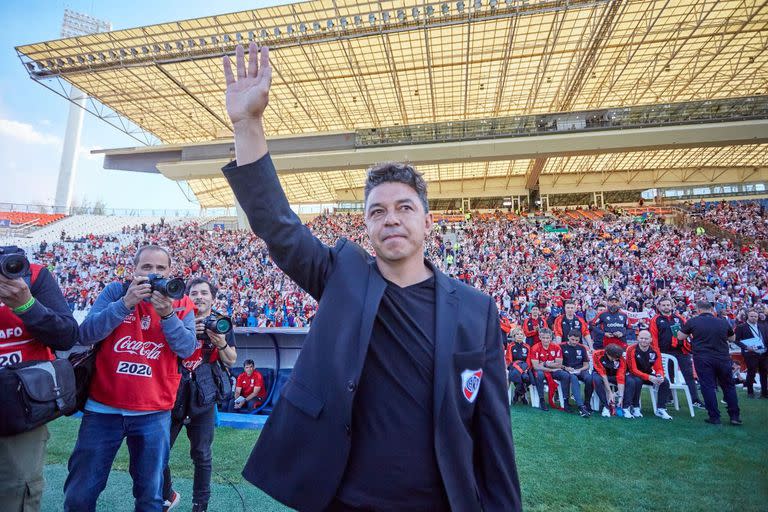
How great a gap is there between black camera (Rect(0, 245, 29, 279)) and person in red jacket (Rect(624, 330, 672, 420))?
704cm

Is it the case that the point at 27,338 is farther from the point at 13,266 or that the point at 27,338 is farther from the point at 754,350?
the point at 754,350

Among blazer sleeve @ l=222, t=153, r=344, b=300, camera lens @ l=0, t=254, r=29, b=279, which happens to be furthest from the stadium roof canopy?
blazer sleeve @ l=222, t=153, r=344, b=300

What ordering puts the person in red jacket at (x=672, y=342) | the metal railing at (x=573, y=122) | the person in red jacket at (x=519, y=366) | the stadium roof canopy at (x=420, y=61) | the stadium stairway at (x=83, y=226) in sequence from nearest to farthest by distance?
the person in red jacket at (x=672, y=342)
the person in red jacket at (x=519, y=366)
the stadium roof canopy at (x=420, y=61)
the metal railing at (x=573, y=122)
the stadium stairway at (x=83, y=226)

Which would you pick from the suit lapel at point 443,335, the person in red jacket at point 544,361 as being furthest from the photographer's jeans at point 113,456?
the person in red jacket at point 544,361

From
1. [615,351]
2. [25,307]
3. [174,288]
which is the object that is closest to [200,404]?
[174,288]

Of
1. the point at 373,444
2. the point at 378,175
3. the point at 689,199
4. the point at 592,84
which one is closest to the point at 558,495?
the point at 373,444

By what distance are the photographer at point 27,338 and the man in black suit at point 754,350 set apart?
9.60 m

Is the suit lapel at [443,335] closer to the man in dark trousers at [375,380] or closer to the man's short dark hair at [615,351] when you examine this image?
the man in dark trousers at [375,380]

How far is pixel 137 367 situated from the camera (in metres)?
2.36

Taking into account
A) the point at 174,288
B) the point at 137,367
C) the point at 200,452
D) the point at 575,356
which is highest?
the point at 174,288

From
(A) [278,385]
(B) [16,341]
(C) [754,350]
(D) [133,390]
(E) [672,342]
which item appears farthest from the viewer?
(C) [754,350]

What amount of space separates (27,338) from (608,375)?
23.5 ft

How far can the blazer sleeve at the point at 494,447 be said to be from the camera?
1.26m

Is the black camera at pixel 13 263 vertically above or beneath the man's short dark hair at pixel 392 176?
beneath
